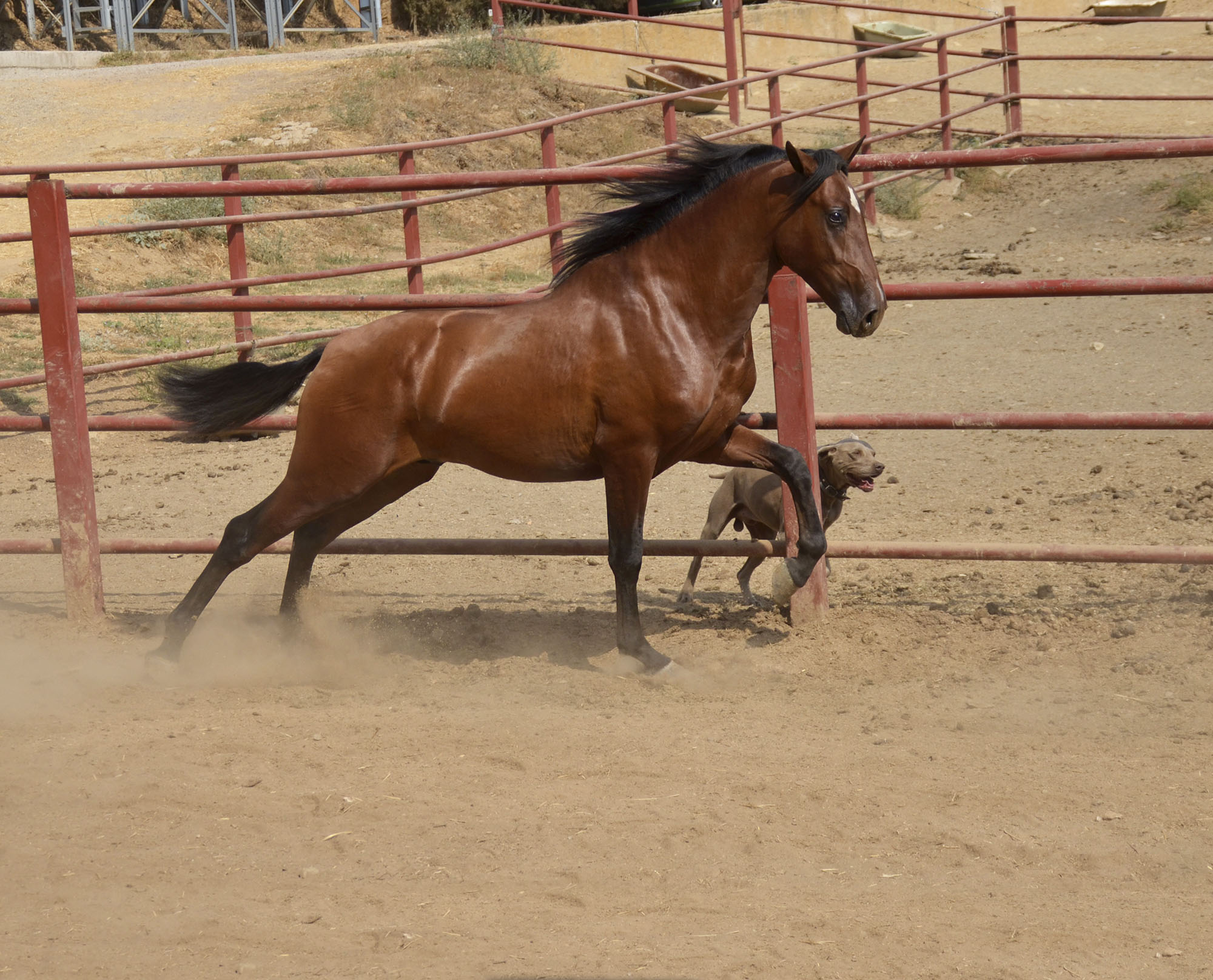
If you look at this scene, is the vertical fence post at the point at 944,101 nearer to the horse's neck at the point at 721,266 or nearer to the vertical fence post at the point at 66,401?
the horse's neck at the point at 721,266

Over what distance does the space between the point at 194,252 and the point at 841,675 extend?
10.7 meters

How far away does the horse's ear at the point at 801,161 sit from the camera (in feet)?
13.6

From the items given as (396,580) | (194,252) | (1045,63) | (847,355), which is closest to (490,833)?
(396,580)

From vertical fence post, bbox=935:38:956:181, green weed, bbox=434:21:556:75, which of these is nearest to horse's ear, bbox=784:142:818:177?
vertical fence post, bbox=935:38:956:181

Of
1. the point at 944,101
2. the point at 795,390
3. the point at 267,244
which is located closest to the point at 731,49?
the point at 944,101

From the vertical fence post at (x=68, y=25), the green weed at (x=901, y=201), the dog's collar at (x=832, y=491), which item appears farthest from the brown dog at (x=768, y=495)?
the vertical fence post at (x=68, y=25)

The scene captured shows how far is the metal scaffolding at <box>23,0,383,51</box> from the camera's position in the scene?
862 inches

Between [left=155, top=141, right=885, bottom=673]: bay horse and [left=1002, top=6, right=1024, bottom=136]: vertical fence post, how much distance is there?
1118 centimetres

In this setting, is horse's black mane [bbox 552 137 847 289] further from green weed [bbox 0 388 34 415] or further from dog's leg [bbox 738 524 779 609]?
green weed [bbox 0 388 34 415]

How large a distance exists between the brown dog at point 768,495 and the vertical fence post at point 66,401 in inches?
100

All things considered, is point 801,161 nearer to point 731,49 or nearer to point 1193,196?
point 1193,196

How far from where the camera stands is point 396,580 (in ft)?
19.8

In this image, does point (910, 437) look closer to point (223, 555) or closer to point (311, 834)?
point (223, 555)

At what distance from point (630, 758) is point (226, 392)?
234 centimetres
